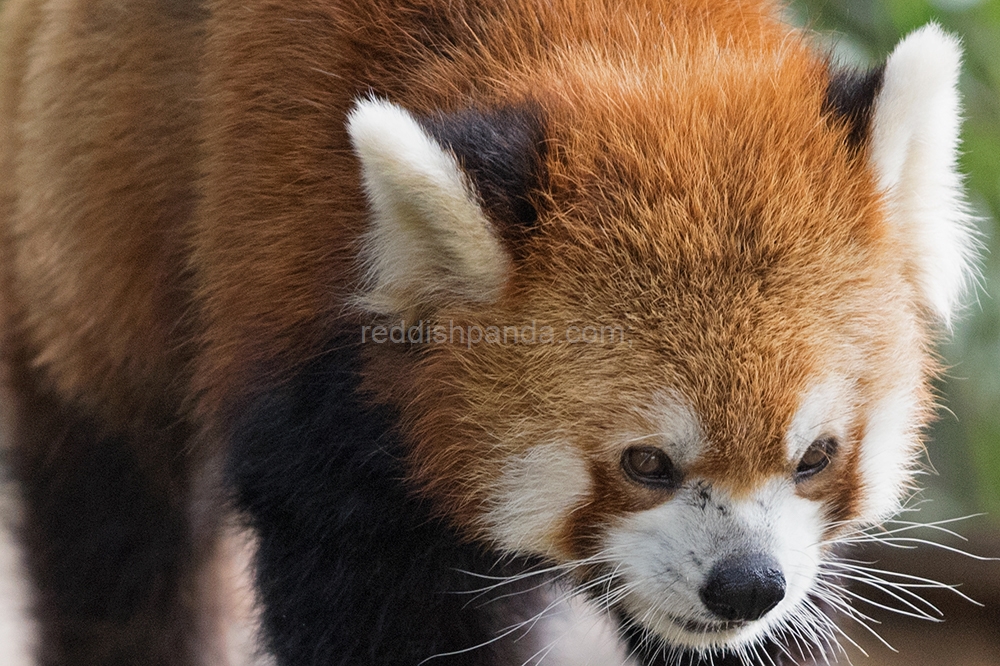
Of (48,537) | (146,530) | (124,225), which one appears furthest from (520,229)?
(48,537)

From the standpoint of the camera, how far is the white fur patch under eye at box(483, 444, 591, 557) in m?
1.25

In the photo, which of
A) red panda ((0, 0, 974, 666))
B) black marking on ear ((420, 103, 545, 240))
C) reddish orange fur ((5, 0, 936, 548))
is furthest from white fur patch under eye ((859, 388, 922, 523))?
black marking on ear ((420, 103, 545, 240))

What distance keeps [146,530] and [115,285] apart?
0.49 m

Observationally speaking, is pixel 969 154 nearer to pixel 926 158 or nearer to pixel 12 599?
pixel 926 158

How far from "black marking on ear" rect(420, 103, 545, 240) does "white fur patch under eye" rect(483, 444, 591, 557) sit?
31 centimetres

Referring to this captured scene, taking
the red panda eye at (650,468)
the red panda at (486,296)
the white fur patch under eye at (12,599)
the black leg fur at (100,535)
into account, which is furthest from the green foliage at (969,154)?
the white fur patch under eye at (12,599)

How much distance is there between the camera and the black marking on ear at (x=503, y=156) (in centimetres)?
116

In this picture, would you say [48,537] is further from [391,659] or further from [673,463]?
[673,463]

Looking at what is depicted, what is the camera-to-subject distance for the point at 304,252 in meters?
1.33

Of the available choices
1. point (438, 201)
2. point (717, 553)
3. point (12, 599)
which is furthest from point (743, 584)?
point (12, 599)

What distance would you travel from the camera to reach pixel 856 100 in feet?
4.14

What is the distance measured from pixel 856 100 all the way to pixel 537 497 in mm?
711

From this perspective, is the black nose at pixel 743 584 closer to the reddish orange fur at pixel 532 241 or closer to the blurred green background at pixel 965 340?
the reddish orange fur at pixel 532 241

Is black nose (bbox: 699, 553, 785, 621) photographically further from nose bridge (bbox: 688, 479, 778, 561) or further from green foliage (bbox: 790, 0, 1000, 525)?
green foliage (bbox: 790, 0, 1000, 525)
